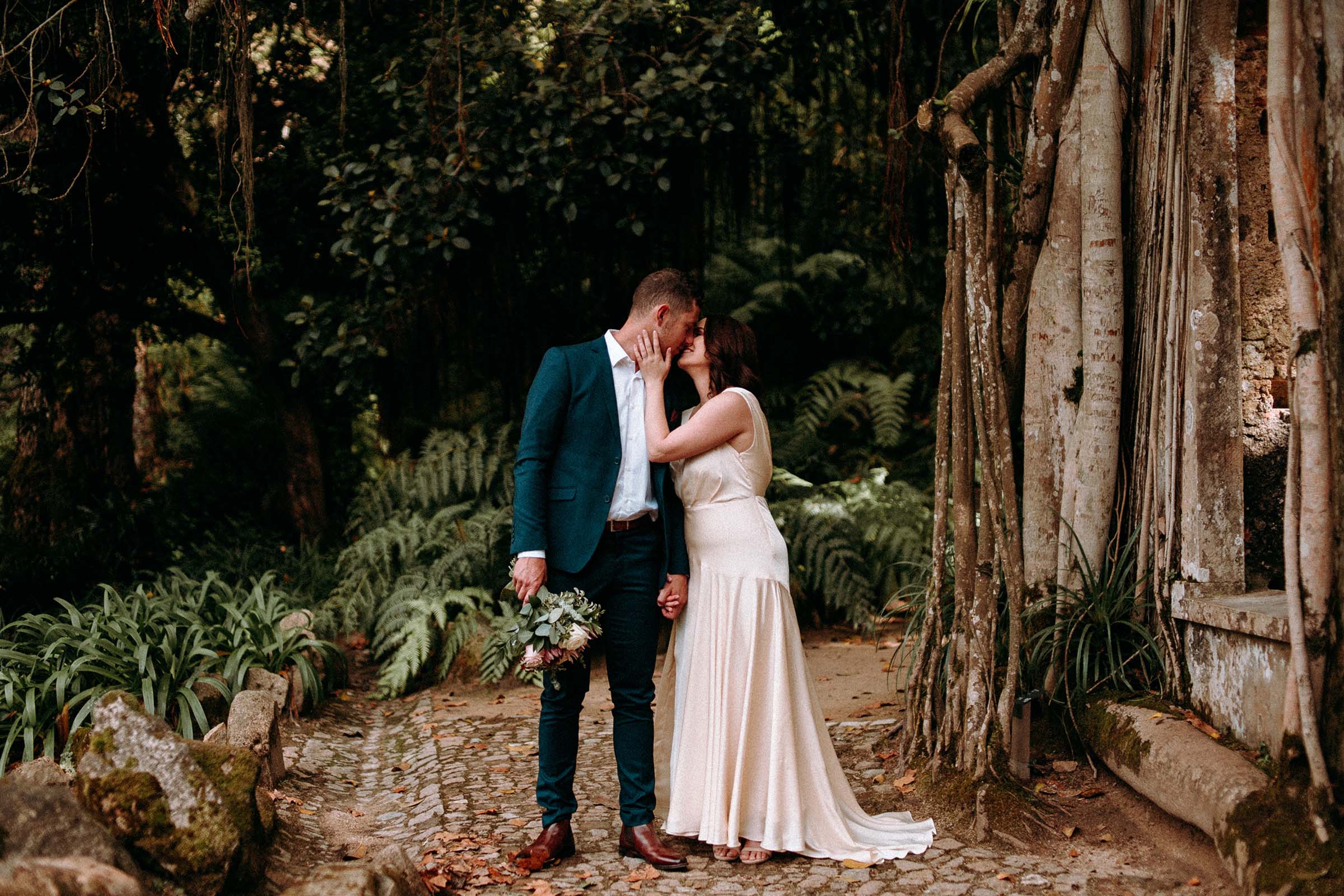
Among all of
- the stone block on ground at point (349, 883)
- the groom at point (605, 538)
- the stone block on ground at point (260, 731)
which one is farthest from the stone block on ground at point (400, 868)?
the stone block on ground at point (260, 731)

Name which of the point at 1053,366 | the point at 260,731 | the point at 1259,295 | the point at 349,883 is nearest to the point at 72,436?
the point at 260,731

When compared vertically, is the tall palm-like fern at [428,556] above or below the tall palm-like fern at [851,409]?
below

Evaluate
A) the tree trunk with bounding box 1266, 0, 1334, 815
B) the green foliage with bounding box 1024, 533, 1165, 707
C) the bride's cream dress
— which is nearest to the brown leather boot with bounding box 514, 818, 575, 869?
the bride's cream dress

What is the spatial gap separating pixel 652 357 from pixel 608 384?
189 mm

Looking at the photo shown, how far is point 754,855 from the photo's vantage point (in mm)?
3648

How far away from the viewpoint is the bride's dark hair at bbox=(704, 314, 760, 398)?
386 cm

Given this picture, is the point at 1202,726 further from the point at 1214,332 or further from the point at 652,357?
the point at 652,357

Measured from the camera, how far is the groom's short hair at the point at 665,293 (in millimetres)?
3758

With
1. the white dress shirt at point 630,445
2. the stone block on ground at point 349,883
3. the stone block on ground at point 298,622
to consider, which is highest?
the white dress shirt at point 630,445

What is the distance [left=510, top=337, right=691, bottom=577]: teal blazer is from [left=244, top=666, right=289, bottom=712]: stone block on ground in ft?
7.96

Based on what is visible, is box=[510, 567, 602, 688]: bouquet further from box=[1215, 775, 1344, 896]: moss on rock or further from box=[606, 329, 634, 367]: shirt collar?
box=[1215, 775, 1344, 896]: moss on rock

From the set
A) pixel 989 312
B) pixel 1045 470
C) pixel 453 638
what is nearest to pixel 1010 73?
pixel 989 312

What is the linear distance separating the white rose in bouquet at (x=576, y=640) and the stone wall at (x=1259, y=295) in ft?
8.83

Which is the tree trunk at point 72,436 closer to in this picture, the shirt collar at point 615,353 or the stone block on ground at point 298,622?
the stone block on ground at point 298,622
